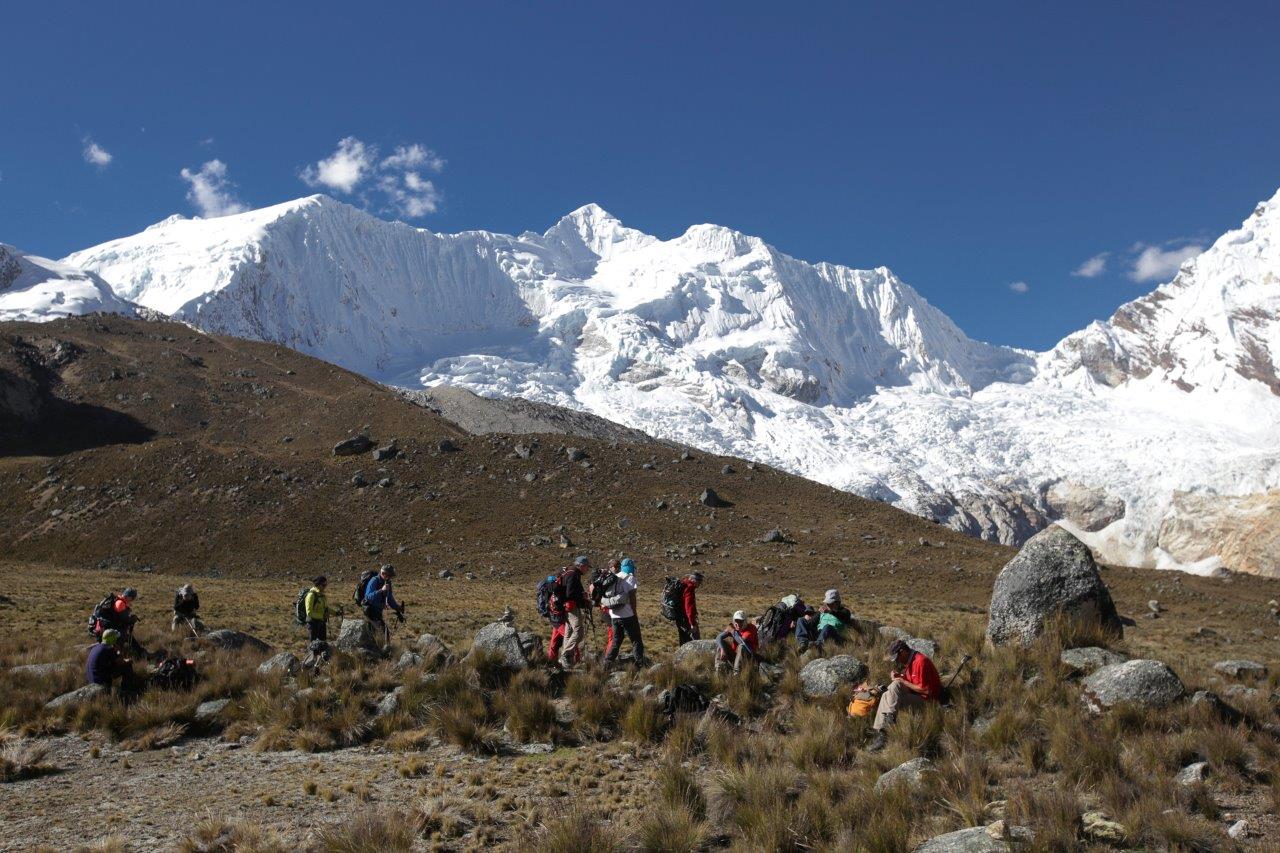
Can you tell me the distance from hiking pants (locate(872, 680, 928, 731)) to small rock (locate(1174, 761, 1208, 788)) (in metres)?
2.78

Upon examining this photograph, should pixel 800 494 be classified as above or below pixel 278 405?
below

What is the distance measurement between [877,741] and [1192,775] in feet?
10.4

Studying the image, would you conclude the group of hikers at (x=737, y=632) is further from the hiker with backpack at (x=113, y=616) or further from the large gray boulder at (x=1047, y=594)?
the hiker with backpack at (x=113, y=616)

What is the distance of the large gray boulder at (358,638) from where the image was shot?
15.7m

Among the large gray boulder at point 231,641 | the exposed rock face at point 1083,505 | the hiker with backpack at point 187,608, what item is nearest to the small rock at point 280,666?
the large gray boulder at point 231,641

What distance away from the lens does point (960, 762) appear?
28.2 feet

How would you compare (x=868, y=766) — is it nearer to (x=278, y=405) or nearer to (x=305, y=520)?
(x=305, y=520)

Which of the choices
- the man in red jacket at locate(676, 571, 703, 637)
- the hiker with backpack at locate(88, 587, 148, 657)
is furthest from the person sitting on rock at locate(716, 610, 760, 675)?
the hiker with backpack at locate(88, 587, 148, 657)

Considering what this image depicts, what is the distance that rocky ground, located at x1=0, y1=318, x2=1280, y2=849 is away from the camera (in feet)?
29.1

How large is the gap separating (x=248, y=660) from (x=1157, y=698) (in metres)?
14.1

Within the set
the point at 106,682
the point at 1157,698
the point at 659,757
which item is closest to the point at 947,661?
the point at 1157,698

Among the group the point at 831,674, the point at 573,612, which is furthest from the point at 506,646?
the point at 831,674

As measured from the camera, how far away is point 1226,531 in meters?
131

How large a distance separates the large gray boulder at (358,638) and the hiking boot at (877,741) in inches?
368
